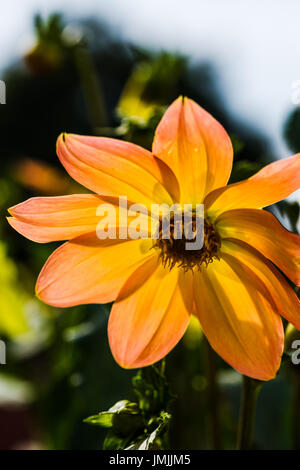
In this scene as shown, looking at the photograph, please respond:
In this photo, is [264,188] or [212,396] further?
[212,396]

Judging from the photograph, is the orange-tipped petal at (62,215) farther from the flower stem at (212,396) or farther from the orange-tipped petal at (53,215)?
the flower stem at (212,396)

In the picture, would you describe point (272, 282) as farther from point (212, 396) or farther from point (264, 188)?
point (212, 396)

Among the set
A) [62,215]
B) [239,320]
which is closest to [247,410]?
[239,320]

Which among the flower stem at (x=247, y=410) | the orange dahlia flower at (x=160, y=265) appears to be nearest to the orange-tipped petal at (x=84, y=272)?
the orange dahlia flower at (x=160, y=265)

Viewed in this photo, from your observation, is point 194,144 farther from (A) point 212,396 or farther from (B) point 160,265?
(A) point 212,396

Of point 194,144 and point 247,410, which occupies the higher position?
point 194,144

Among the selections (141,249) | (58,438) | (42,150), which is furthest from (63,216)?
(42,150)

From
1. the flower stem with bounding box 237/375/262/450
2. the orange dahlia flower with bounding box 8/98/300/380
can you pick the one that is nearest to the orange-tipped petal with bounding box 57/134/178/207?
the orange dahlia flower with bounding box 8/98/300/380
